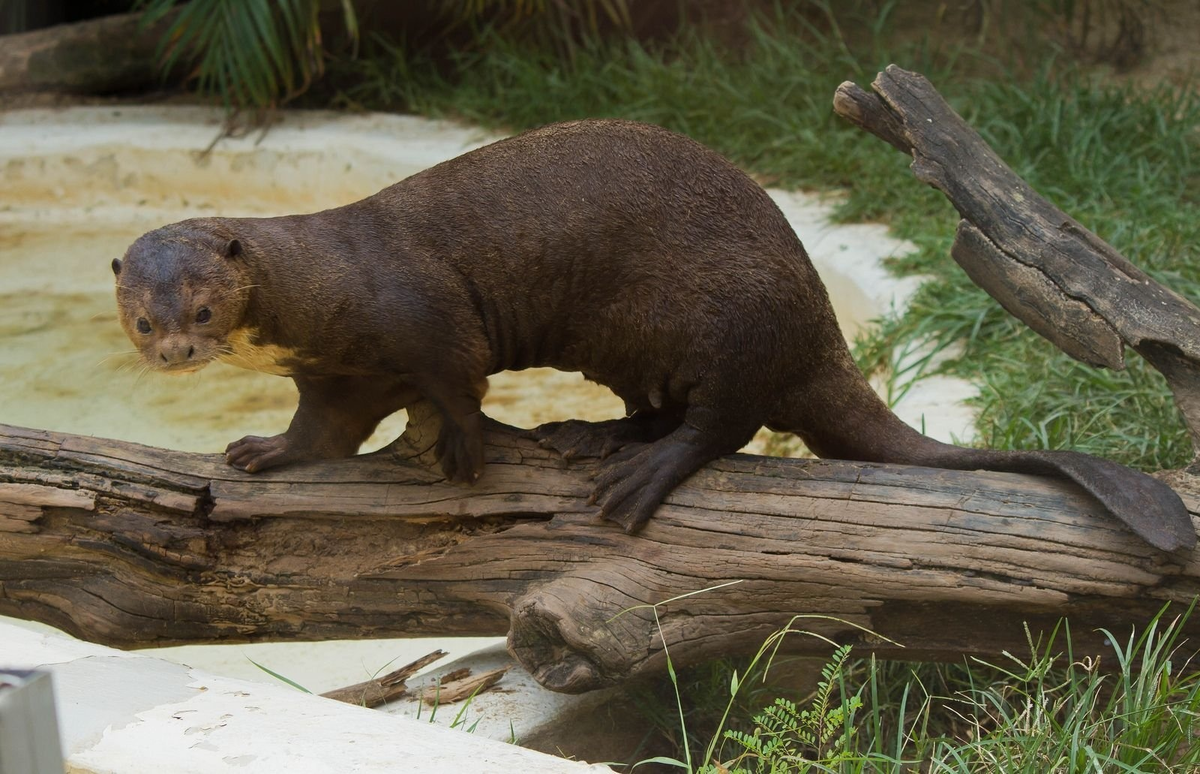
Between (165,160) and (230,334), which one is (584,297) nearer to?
(230,334)

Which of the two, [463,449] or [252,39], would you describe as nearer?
[463,449]

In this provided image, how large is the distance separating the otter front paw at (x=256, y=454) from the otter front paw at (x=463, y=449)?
0.36 metres

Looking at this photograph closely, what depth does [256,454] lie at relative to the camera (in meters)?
2.57

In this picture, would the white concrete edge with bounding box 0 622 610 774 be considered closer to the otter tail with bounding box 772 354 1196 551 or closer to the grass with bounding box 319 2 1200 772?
the grass with bounding box 319 2 1200 772

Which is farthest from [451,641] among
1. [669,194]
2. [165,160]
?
[165,160]

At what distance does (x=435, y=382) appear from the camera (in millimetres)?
2400

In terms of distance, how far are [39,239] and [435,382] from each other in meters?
4.75

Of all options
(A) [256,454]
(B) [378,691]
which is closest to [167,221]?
(A) [256,454]

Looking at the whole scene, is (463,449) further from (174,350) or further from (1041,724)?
(1041,724)

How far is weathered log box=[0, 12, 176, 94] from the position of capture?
6914mm

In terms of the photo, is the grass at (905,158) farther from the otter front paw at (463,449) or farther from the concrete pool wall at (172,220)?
the otter front paw at (463,449)

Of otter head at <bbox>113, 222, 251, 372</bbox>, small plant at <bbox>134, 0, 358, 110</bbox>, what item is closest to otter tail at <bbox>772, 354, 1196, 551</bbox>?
otter head at <bbox>113, 222, 251, 372</bbox>

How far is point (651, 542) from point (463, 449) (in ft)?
1.41

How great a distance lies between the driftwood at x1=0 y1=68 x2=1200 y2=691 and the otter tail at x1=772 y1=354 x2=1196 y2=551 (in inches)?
2.6
